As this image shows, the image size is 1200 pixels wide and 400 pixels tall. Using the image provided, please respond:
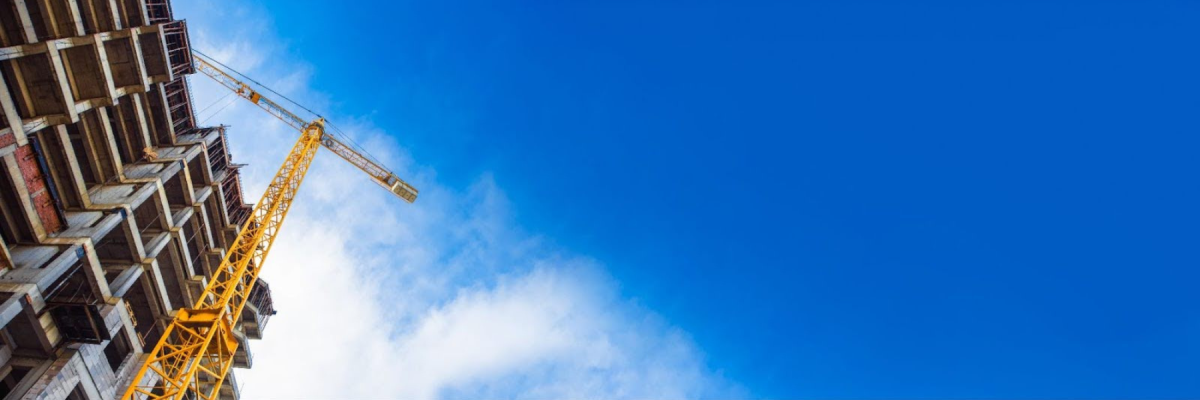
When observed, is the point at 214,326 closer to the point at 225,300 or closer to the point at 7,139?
the point at 225,300

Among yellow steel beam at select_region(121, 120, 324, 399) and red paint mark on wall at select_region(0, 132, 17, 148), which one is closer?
red paint mark on wall at select_region(0, 132, 17, 148)

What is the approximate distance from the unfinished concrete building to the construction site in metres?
0.07

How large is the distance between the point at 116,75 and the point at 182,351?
49.9ft

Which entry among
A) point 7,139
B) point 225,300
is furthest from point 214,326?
point 7,139

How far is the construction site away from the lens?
24312 mm

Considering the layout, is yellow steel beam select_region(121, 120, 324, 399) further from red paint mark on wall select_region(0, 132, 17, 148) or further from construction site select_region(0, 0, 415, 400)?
red paint mark on wall select_region(0, 132, 17, 148)

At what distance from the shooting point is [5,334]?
24141 mm

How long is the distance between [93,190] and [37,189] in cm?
451

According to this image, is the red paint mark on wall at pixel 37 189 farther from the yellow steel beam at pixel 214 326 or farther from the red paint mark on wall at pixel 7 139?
the yellow steel beam at pixel 214 326

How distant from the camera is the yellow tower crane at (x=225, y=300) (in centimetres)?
3206

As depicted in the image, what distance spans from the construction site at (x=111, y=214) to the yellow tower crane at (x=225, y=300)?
15 centimetres

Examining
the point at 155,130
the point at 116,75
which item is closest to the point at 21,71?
the point at 116,75

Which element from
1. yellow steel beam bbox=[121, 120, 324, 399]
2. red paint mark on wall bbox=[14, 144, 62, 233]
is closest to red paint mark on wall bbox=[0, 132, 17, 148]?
red paint mark on wall bbox=[14, 144, 62, 233]

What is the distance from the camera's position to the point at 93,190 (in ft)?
98.8
